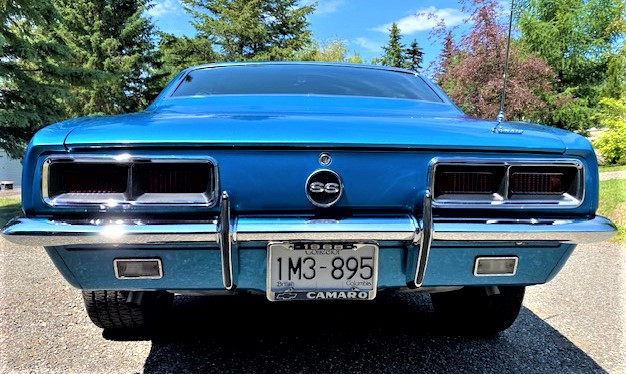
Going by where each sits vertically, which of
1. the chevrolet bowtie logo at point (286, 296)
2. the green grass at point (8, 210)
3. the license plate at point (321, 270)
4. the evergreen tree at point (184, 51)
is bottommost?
the green grass at point (8, 210)

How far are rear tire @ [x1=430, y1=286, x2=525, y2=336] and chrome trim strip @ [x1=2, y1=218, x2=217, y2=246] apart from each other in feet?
4.88

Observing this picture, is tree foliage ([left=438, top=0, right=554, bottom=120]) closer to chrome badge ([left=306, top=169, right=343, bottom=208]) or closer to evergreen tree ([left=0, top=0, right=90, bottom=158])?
evergreen tree ([left=0, top=0, right=90, bottom=158])

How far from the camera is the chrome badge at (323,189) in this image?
172cm

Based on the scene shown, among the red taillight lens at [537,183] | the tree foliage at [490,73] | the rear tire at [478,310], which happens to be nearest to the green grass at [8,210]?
the rear tire at [478,310]

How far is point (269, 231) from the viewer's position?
1634 mm

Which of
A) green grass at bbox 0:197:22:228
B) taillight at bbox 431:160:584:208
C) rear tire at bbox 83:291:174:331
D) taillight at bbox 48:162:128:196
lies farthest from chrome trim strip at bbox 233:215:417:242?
green grass at bbox 0:197:22:228

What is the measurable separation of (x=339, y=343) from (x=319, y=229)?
3.87 feet

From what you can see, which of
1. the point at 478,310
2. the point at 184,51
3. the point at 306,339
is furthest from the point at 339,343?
the point at 184,51

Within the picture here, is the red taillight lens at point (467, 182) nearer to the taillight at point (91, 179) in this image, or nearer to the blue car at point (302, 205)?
the blue car at point (302, 205)

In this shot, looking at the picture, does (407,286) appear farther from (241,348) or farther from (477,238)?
(241,348)

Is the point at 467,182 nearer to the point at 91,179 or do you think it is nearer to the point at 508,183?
the point at 508,183

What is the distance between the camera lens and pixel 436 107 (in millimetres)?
2717

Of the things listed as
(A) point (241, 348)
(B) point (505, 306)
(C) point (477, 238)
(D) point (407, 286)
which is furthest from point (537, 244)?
(A) point (241, 348)

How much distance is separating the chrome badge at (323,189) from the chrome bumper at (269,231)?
76mm
